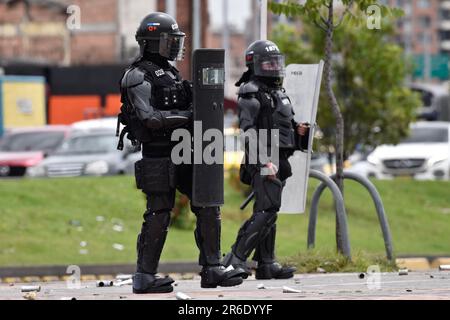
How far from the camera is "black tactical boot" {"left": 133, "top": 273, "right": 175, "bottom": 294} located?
10211mm

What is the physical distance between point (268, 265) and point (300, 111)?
1.53 metres

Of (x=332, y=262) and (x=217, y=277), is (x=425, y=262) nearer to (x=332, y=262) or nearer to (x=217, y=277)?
(x=332, y=262)

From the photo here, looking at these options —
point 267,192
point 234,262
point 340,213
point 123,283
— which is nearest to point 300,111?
point 340,213

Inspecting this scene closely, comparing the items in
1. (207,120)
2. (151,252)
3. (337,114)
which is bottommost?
(151,252)

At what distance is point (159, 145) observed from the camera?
400 inches

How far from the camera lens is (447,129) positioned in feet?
109

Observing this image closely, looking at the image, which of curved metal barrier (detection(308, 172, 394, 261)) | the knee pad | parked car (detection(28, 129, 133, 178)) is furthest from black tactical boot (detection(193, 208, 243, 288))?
parked car (detection(28, 129, 133, 178))

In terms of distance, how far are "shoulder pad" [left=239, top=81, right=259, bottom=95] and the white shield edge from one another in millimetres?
1094

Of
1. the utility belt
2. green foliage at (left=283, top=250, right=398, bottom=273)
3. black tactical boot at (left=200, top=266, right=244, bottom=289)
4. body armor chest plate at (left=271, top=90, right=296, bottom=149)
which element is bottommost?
green foliage at (left=283, top=250, right=398, bottom=273)

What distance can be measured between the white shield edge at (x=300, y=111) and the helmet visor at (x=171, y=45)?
2326 mm

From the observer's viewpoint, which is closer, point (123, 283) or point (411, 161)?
point (123, 283)

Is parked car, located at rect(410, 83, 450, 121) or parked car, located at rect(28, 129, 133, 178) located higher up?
parked car, located at rect(28, 129, 133, 178)

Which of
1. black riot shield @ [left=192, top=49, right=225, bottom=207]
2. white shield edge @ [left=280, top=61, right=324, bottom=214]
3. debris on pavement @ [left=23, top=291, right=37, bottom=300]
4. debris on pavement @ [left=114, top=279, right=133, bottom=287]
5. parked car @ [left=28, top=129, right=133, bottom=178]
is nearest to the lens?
debris on pavement @ [left=23, top=291, right=37, bottom=300]

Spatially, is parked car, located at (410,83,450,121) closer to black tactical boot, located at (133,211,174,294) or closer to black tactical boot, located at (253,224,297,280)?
black tactical boot, located at (253,224,297,280)
